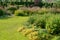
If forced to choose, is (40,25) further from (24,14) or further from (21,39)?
(24,14)

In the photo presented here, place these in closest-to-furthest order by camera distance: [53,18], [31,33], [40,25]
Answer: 1. [31,33]
2. [53,18]
3. [40,25]

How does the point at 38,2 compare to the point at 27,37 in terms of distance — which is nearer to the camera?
the point at 27,37

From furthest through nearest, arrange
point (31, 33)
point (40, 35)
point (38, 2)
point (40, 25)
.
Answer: point (38, 2)
point (40, 25)
point (31, 33)
point (40, 35)

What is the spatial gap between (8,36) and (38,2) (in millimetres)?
26454

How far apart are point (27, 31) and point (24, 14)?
11.1 m

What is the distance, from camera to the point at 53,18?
11.0m

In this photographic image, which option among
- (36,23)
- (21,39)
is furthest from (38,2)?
(21,39)

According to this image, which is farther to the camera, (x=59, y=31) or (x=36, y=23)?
(x=36, y=23)

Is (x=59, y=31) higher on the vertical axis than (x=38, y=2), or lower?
higher

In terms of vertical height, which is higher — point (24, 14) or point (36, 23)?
point (36, 23)

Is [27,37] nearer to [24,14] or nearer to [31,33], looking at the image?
[31,33]

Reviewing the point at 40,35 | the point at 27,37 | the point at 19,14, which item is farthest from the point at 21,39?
the point at 19,14

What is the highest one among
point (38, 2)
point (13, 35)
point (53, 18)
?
point (53, 18)

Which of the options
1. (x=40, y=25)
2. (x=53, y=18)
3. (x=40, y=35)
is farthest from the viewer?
(x=40, y=25)
